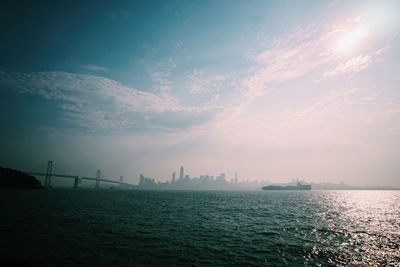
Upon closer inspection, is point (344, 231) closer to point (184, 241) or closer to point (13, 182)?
point (184, 241)

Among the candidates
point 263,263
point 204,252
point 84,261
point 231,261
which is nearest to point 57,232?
point 84,261

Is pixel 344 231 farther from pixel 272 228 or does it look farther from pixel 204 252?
pixel 204 252

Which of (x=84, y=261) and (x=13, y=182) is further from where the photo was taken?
(x=13, y=182)

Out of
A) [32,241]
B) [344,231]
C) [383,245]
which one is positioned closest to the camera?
[32,241]

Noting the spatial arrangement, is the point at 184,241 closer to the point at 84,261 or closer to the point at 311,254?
the point at 84,261

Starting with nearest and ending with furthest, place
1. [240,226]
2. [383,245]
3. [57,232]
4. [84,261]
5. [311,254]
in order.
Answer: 1. [84,261]
2. [311,254]
3. [383,245]
4. [57,232]
5. [240,226]

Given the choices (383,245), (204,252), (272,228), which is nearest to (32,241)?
(204,252)

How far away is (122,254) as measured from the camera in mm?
24516

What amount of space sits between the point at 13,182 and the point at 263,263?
191256mm

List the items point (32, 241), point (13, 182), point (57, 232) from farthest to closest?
point (13, 182), point (57, 232), point (32, 241)

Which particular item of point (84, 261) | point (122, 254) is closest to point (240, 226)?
point (122, 254)

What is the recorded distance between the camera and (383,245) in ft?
101

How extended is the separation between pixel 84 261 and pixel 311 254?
25.1 metres

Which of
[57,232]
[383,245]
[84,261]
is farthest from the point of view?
[57,232]
